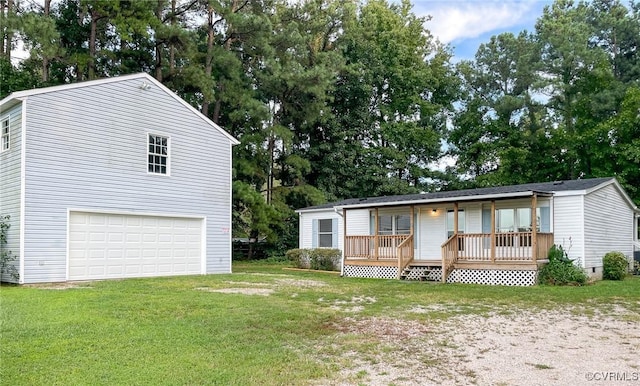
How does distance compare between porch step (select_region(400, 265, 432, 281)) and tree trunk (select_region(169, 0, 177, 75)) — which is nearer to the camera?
porch step (select_region(400, 265, 432, 281))

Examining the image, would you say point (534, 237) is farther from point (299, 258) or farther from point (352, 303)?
point (299, 258)

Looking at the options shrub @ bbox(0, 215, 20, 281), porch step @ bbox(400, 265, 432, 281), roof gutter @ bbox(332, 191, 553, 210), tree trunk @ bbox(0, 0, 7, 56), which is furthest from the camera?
tree trunk @ bbox(0, 0, 7, 56)

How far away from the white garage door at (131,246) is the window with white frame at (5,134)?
2719mm

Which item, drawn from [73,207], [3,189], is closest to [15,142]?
[3,189]

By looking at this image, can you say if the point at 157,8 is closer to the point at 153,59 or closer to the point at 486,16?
the point at 153,59

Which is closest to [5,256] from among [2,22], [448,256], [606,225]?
[2,22]

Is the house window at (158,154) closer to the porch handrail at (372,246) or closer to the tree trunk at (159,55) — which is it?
the porch handrail at (372,246)

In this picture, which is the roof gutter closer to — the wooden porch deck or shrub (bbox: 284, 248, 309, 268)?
the wooden porch deck

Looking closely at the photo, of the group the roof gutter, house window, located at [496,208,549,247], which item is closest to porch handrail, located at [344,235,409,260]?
the roof gutter

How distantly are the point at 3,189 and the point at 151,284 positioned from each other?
5.19 m

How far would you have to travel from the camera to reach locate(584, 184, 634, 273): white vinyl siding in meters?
14.7

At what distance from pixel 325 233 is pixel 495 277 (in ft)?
27.3

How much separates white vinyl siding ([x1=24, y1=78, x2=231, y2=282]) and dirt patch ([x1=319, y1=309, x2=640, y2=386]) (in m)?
9.22

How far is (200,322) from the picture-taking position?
23.7 ft
